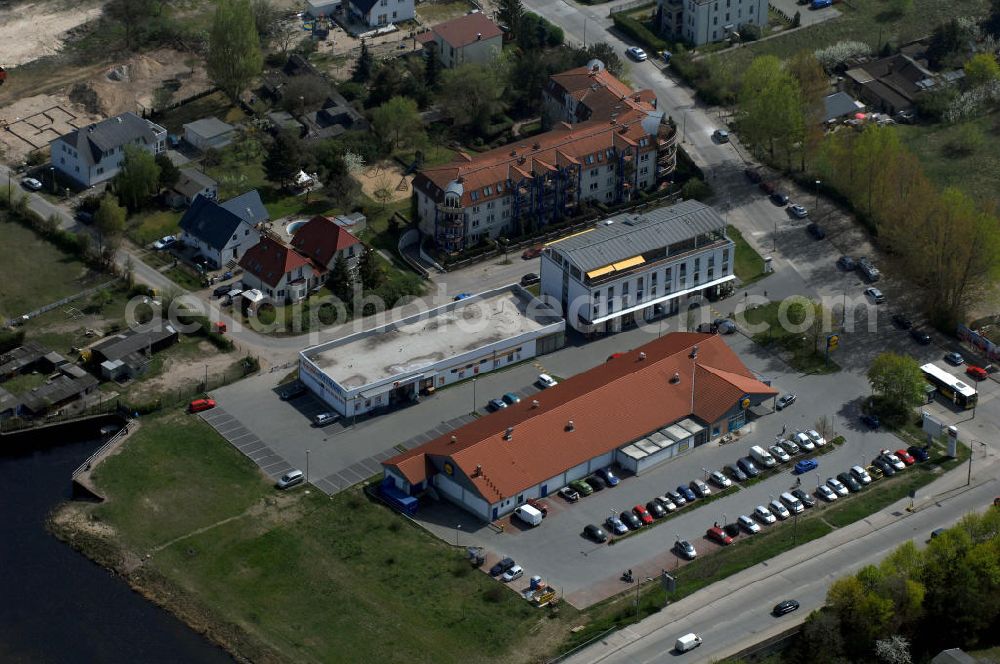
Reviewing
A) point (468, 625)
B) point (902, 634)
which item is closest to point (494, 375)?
point (468, 625)

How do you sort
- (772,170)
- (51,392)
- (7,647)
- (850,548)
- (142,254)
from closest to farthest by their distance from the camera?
(7,647), (850,548), (51,392), (142,254), (772,170)

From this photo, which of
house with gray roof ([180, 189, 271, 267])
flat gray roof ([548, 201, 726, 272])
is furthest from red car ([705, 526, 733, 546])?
house with gray roof ([180, 189, 271, 267])

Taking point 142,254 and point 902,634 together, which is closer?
point 902,634

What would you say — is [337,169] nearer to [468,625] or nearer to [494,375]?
[494,375]

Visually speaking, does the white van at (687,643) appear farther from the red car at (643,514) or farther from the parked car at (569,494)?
the parked car at (569,494)

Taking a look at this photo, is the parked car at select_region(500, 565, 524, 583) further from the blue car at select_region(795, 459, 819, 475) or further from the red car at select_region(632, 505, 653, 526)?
the blue car at select_region(795, 459, 819, 475)

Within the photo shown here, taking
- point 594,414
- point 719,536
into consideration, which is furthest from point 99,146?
point 719,536

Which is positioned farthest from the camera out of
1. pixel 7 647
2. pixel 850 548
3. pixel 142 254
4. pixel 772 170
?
pixel 772 170
